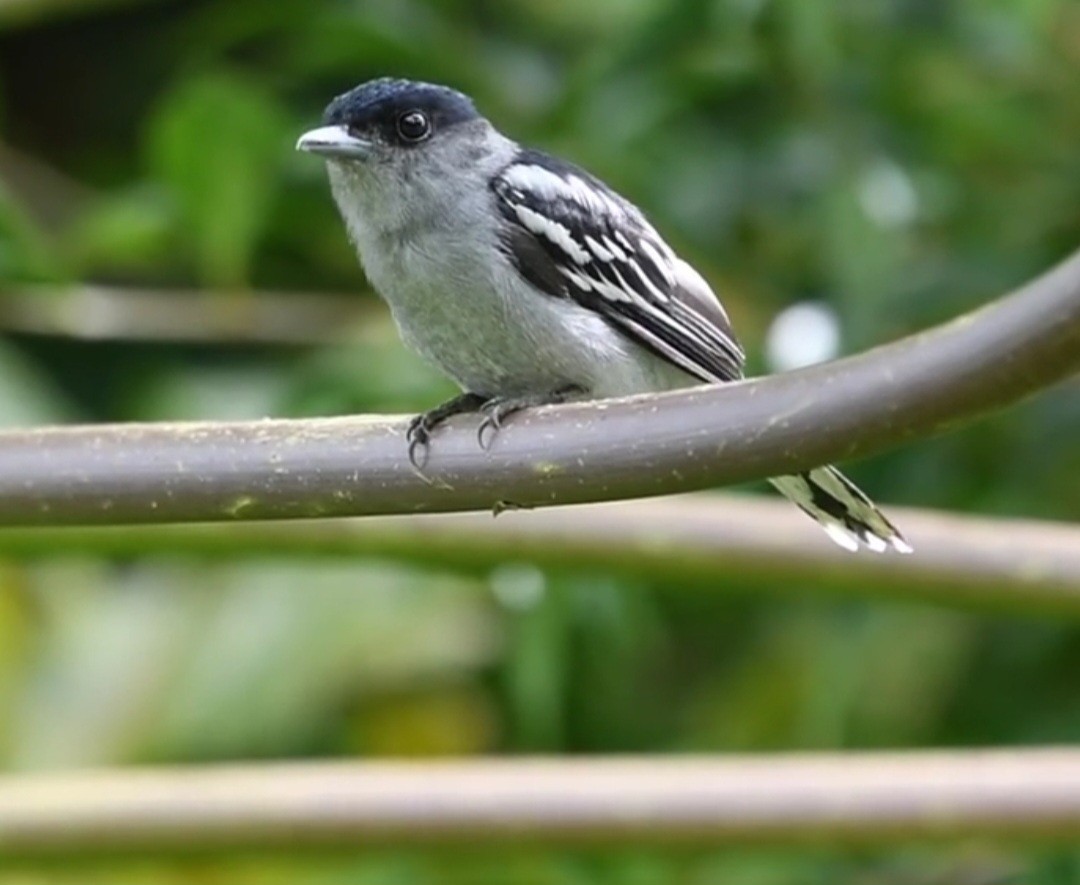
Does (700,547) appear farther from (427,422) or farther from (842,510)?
(427,422)

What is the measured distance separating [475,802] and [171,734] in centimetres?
236

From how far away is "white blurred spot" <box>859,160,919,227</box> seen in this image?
4.56m

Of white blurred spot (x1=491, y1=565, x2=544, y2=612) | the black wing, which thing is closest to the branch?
the black wing

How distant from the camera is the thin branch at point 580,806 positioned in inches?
142

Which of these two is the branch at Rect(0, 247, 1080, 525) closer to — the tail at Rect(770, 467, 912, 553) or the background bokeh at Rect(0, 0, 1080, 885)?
the tail at Rect(770, 467, 912, 553)

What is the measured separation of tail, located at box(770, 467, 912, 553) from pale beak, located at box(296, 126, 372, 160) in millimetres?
962

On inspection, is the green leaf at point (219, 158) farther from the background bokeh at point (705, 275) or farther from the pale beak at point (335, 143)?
the pale beak at point (335, 143)

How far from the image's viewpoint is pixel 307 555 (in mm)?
3840

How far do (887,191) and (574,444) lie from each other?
8.96ft

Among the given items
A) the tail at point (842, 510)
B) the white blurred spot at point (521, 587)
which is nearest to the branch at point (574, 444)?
the tail at point (842, 510)

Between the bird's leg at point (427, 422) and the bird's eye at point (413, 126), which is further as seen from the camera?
the bird's eye at point (413, 126)

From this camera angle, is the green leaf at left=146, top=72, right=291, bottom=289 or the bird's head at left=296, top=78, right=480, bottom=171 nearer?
the bird's head at left=296, top=78, right=480, bottom=171

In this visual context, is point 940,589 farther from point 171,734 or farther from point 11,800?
point 171,734

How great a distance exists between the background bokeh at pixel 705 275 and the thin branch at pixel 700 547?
0.32ft
